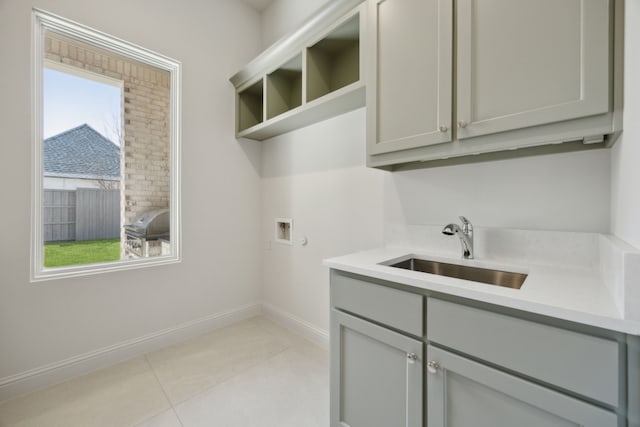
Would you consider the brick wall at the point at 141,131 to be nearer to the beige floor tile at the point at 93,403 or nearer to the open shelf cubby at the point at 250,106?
the open shelf cubby at the point at 250,106

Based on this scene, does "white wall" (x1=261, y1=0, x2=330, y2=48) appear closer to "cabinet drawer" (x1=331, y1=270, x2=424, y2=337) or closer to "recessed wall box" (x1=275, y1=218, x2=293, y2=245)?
"recessed wall box" (x1=275, y1=218, x2=293, y2=245)

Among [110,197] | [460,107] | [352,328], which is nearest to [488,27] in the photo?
[460,107]

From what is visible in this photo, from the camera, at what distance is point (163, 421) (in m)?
1.52

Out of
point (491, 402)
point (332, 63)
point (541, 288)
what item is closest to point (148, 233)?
point (332, 63)

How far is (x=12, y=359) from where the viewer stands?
1.73 m

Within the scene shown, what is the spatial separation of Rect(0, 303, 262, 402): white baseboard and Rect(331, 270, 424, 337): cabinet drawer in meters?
1.78

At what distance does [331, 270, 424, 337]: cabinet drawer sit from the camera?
1.11 m

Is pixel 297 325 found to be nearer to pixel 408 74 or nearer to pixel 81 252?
pixel 81 252

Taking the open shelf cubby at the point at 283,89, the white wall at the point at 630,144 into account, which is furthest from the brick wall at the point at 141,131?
the white wall at the point at 630,144

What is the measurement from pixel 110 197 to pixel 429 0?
8.40 ft

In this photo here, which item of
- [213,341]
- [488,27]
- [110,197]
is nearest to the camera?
[488,27]

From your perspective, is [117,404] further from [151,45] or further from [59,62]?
[151,45]

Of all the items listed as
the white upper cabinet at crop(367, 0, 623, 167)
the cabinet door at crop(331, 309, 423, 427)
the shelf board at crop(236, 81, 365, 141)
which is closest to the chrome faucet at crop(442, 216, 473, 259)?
the white upper cabinet at crop(367, 0, 623, 167)

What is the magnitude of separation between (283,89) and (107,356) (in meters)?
2.61
